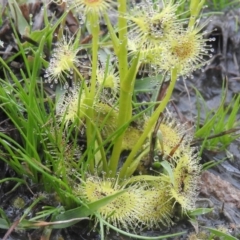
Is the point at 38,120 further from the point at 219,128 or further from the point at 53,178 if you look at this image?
the point at 219,128

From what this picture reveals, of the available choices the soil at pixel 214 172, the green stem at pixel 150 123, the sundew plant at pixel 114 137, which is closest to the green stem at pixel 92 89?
the sundew plant at pixel 114 137

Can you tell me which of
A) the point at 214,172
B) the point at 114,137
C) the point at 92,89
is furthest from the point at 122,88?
the point at 214,172

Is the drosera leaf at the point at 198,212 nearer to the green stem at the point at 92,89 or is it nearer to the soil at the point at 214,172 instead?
the soil at the point at 214,172

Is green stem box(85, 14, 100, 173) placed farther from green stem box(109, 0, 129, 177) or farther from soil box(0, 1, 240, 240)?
soil box(0, 1, 240, 240)

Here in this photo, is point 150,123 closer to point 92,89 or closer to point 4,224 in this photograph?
point 92,89

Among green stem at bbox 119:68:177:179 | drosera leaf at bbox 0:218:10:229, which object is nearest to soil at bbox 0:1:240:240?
drosera leaf at bbox 0:218:10:229

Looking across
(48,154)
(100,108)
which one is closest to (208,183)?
(100,108)
